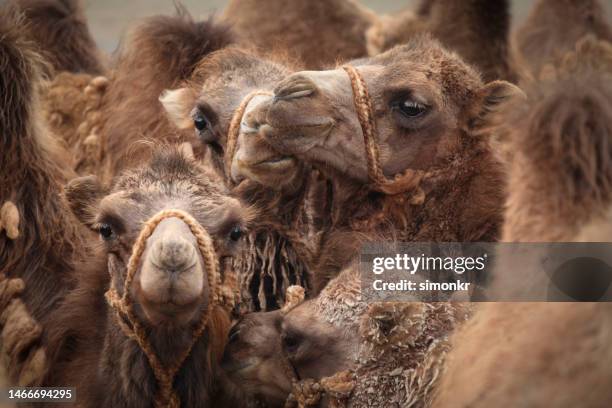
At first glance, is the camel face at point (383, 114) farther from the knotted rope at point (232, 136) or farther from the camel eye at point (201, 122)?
the camel eye at point (201, 122)

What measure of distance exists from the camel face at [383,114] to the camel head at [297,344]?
0.61m

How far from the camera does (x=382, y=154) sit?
12.1 feet

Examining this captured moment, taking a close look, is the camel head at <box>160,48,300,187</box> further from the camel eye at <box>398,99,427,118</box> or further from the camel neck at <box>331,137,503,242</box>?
the camel eye at <box>398,99,427,118</box>

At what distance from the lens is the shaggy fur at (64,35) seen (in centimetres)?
545

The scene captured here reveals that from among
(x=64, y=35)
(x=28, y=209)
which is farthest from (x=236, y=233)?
(x=64, y=35)

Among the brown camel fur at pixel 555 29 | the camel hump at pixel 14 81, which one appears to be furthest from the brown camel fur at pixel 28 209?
the brown camel fur at pixel 555 29

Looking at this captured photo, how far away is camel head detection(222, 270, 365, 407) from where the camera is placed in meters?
3.11

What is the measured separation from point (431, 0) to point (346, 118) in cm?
233

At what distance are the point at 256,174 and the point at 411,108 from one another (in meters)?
0.64

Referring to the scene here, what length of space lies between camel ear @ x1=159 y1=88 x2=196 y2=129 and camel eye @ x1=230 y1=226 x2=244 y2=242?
1.25 meters

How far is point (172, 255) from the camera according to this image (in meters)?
2.84

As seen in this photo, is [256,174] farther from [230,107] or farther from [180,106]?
[180,106]

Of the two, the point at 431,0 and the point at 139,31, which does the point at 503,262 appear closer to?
the point at 139,31

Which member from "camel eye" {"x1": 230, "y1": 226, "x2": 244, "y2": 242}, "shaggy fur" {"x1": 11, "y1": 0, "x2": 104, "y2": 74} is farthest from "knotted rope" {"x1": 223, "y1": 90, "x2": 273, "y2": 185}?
"shaggy fur" {"x1": 11, "y1": 0, "x2": 104, "y2": 74}
